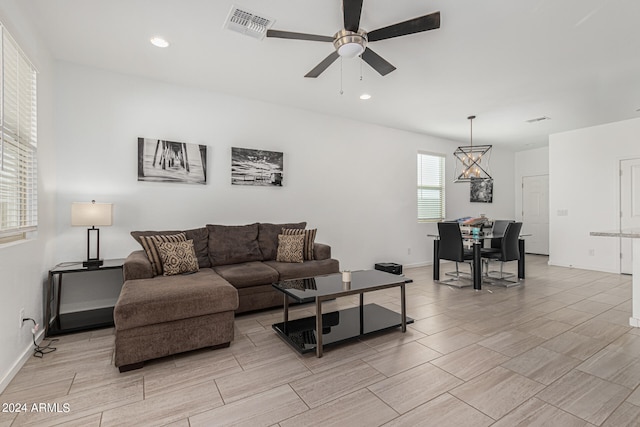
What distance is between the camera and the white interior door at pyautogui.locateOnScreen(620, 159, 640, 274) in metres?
5.23

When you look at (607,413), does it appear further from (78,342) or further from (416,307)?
(78,342)

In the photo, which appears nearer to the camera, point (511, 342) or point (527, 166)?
point (511, 342)

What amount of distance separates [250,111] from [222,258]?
7.12 ft

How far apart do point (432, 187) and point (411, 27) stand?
15.9 feet

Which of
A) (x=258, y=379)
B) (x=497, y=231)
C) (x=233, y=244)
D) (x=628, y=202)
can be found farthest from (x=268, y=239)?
(x=628, y=202)

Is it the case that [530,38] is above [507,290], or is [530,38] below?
above

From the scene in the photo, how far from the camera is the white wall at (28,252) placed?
204 cm

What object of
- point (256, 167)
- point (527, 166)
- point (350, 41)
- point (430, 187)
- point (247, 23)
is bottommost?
point (430, 187)

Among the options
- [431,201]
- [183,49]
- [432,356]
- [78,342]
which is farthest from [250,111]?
[431,201]

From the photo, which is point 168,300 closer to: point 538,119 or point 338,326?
point 338,326

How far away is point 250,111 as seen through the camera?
4418 mm

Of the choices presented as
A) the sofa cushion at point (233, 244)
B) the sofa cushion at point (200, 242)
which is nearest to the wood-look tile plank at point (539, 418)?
the sofa cushion at point (233, 244)

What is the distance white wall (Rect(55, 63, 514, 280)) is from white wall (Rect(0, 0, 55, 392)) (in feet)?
0.95

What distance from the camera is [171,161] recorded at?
3844 mm
